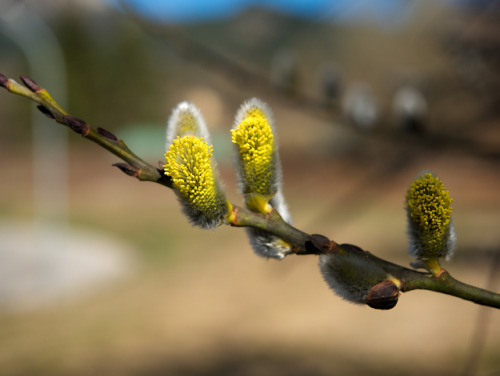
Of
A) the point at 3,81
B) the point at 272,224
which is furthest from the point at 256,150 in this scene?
the point at 3,81

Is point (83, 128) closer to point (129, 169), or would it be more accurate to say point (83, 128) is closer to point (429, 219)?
point (129, 169)

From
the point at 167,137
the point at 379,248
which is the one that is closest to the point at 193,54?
the point at 167,137

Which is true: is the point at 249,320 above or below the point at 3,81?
above

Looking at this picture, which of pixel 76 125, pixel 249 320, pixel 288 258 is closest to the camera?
pixel 76 125

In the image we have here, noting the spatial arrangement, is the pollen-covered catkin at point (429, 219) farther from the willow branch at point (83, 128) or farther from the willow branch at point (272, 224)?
the willow branch at point (83, 128)

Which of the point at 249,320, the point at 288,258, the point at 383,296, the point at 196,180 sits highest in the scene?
the point at 288,258

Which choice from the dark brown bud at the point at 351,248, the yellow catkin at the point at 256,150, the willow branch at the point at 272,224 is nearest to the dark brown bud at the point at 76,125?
the willow branch at the point at 272,224

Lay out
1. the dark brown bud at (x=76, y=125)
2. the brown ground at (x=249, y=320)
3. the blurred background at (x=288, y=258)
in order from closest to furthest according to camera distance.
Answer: the dark brown bud at (x=76, y=125) → the blurred background at (x=288, y=258) → the brown ground at (x=249, y=320)
